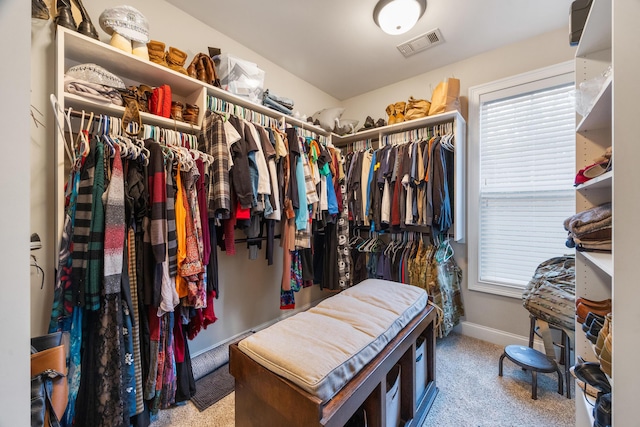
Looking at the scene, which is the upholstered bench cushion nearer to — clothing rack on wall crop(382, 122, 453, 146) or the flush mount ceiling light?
clothing rack on wall crop(382, 122, 453, 146)

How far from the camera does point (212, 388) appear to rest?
5.52ft

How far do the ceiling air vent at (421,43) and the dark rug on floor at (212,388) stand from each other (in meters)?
3.12

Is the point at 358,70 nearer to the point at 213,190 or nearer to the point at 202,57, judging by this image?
the point at 202,57

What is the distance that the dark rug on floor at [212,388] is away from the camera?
156 centimetres

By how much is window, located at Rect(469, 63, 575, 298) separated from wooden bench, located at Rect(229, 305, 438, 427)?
1.54 metres

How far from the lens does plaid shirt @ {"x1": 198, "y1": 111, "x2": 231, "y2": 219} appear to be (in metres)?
1.55

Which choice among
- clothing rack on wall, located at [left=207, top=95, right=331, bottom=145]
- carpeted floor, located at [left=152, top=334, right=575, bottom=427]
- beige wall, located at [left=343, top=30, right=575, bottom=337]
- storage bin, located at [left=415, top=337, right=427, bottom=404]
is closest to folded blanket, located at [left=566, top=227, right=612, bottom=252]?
storage bin, located at [left=415, top=337, right=427, bottom=404]

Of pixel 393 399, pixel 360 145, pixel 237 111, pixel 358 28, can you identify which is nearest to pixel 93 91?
pixel 237 111

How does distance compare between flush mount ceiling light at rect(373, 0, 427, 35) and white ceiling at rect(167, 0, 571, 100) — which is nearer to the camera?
flush mount ceiling light at rect(373, 0, 427, 35)

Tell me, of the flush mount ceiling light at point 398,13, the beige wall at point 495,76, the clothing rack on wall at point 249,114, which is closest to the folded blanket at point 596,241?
the beige wall at point 495,76

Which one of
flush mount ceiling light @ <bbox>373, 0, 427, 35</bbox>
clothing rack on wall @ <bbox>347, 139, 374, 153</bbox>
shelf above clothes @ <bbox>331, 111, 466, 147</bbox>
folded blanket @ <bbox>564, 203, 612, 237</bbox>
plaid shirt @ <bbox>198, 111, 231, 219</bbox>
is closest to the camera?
folded blanket @ <bbox>564, 203, 612, 237</bbox>

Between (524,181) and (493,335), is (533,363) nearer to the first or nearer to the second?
(493,335)

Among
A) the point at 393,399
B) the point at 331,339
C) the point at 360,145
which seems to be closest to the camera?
the point at 331,339

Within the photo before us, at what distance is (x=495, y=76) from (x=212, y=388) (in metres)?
3.52
